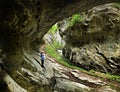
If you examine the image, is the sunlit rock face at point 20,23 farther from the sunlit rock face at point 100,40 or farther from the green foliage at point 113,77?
the green foliage at point 113,77

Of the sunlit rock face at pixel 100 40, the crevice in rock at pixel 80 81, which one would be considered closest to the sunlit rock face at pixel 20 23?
the crevice in rock at pixel 80 81

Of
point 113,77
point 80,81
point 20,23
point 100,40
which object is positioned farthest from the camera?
point 100,40

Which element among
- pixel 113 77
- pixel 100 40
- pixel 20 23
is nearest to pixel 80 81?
pixel 113 77

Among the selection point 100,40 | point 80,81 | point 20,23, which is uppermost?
point 20,23

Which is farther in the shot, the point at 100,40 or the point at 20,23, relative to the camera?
the point at 100,40

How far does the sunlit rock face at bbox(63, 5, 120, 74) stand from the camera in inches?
958

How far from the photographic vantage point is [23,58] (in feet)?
54.2

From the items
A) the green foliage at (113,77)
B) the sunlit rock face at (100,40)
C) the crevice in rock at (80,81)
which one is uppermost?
the sunlit rock face at (100,40)

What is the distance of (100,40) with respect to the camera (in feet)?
85.5

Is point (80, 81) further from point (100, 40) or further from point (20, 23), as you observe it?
point (20, 23)

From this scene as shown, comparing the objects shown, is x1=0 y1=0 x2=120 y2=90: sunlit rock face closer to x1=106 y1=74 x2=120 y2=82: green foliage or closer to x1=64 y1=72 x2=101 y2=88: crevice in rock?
x1=64 y1=72 x2=101 y2=88: crevice in rock

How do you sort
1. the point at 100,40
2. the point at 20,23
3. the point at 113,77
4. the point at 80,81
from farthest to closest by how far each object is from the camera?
the point at 100,40
the point at 113,77
the point at 80,81
the point at 20,23

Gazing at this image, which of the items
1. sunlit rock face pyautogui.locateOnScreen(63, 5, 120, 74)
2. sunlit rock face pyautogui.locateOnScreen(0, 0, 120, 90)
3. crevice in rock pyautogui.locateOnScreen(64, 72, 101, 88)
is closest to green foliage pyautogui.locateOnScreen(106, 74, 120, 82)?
sunlit rock face pyautogui.locateOnScreen(63, 5, 120, 74)

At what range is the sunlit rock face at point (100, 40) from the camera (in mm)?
24328
